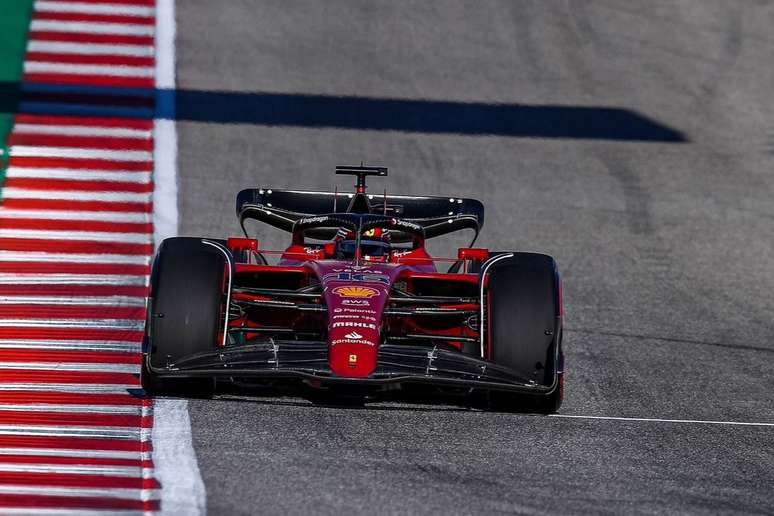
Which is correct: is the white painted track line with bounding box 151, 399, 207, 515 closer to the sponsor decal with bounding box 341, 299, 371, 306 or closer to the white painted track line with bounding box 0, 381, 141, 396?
the white painted track line with bounding box 0, 381, 141, 396

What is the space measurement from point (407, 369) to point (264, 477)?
4.21 ft

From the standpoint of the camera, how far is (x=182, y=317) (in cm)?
914

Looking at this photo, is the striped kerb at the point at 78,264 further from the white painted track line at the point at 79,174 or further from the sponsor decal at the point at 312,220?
the sponsor decal at the point at 312,220

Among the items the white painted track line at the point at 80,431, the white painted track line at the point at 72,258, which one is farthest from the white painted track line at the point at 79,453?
the white painted track line at the point at 72,258

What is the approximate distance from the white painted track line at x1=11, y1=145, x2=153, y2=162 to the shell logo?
748cm

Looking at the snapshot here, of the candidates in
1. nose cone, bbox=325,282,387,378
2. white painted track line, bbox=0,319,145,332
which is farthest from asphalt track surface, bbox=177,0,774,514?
white painted track line, bbox=0,319,145,332

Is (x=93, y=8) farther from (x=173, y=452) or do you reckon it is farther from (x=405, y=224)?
(x=173, y=452)

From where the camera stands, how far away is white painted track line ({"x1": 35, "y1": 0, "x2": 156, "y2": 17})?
67.2ft

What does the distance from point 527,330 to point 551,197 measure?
736 centimetres

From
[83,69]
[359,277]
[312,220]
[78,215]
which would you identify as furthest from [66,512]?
[83,69]

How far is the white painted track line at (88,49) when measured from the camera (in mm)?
19109

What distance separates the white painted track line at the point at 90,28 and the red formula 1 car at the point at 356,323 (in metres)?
9.96

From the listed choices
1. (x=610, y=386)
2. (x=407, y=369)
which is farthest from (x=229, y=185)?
(x=407, y=369)

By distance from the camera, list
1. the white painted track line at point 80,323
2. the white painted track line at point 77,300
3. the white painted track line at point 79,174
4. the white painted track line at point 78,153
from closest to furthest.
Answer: the white painted track line at point 80,323
the white painted track line at point 77,300
the white painted track line at point 79,174
the white painted track line at point 78,153
